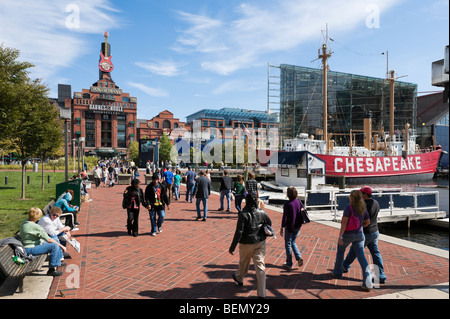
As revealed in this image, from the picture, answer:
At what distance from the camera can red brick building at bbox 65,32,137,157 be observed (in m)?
→ 82.6

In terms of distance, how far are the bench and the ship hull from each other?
2906cm

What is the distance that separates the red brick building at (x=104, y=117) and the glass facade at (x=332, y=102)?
159 ft

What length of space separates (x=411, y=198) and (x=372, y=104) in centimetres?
5853

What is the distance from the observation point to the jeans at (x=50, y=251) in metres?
5.25

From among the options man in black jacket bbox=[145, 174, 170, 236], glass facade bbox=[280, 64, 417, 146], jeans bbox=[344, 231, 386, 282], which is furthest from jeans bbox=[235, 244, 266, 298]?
glass facade bbox=[280, 64, 417, 146]

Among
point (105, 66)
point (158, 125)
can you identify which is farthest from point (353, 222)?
point (105, 66)

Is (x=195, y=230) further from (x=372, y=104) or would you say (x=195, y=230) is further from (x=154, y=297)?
(x=372, y=104)

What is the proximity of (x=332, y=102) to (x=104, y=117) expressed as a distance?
2527 inches

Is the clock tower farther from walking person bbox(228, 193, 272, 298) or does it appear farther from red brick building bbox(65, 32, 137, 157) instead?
walking person bbox(228, 193, 272, 298)

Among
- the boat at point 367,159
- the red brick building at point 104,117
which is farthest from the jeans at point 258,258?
the red brick building at point 104,117

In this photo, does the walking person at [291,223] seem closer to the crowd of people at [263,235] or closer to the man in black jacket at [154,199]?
the crowd of people at [263,235]

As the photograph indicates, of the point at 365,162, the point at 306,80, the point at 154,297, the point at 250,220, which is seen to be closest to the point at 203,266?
the point at 154,297

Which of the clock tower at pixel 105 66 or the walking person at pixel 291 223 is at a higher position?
the clock tower at pixel 105 66

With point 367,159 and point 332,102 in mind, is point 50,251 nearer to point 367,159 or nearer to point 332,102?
point 367,159
